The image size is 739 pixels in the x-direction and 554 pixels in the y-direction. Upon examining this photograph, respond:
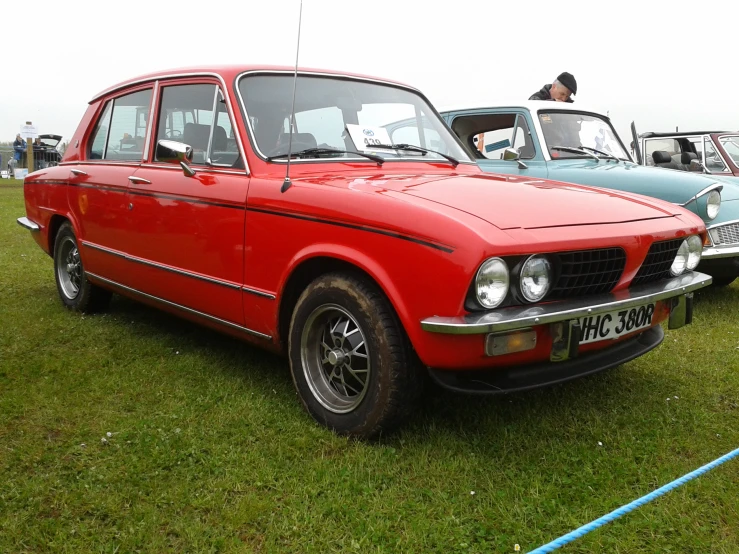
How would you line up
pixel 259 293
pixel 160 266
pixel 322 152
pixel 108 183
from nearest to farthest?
pixel 259 293 → pixel 322 152 → pixel 160 266 → pixel 108 183

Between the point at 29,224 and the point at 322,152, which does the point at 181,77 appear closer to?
the point at 322,152

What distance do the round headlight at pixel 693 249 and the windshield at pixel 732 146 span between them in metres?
6.20

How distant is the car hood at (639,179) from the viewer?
5.43 metres

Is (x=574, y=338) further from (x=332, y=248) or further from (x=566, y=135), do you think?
(x=566, y=135)

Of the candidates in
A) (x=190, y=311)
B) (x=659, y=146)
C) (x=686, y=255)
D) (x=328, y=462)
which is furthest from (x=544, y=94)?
(x=328, y=462)

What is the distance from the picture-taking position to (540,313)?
8.30ft

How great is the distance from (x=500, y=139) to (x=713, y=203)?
1949mm

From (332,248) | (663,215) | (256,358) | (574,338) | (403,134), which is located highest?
(403,134)

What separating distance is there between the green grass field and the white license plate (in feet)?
1.65

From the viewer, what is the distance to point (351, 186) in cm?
299

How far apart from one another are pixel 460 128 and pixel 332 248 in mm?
4136

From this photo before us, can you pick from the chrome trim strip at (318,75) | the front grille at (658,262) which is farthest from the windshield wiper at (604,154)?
the front grille at (658,262)

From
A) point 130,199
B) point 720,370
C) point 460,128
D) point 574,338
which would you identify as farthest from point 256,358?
point 460,128

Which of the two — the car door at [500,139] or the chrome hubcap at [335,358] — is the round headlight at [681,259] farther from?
the car door at [500,139]
